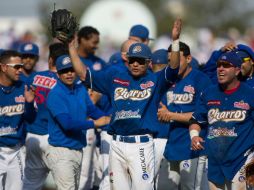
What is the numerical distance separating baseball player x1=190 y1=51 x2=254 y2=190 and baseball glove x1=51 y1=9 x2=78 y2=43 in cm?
202

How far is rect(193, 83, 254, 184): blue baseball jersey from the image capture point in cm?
1122

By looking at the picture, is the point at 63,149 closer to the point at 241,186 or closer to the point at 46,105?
the point at 46,105

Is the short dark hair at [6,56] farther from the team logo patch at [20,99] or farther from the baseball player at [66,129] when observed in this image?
the baseball player at [66,129]

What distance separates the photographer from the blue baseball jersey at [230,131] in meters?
11.2

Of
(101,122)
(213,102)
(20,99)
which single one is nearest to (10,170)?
(20,99)

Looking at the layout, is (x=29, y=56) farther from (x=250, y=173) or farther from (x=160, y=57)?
(x=250, y=173)

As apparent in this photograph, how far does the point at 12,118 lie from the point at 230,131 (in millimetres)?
3608

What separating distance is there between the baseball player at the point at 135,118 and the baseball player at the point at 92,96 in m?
2.68

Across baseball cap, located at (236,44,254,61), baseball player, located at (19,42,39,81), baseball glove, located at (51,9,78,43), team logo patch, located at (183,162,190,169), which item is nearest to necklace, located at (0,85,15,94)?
baseball glove, located at (51,9,78,43)

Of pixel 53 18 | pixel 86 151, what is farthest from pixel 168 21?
pixel 53 18

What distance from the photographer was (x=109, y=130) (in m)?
12.2

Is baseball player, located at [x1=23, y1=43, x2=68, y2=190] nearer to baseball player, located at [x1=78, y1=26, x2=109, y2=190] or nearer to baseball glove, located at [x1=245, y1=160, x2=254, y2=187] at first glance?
baseball player, located at [x1=78, y1=26, x2=109, y2=190]

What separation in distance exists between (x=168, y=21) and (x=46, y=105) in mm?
38957

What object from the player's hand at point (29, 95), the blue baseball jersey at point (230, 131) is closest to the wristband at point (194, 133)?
the blue baseball jersey at point (230, 131)
